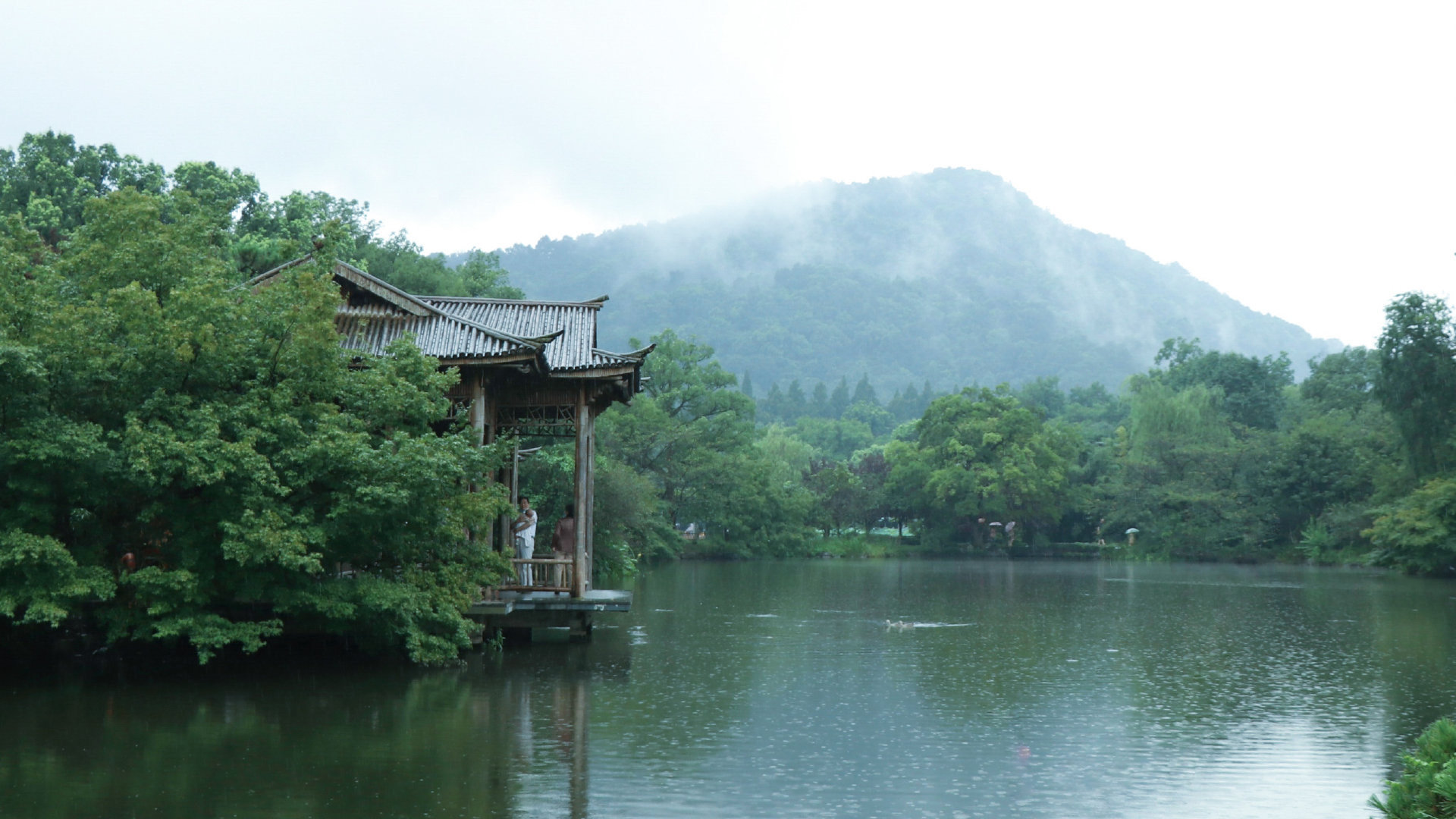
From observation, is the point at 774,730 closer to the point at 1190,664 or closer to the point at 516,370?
the point at 516,370

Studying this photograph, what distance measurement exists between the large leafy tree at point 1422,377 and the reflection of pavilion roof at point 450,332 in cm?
3444

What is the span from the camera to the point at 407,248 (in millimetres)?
50906

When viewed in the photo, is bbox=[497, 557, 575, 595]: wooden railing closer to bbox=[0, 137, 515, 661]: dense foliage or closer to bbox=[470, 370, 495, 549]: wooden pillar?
bbox=[470, 370, 495, 549]: wooden pillar

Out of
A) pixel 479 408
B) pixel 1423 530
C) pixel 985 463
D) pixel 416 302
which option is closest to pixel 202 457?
pixel 479 408

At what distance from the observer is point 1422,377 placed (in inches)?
1676

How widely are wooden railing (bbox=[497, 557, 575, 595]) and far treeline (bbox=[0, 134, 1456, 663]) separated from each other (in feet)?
4.10

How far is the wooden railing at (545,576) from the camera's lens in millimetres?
17234

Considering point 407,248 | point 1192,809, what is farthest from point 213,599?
point 407,248

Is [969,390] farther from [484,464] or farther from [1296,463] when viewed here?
[484,464]

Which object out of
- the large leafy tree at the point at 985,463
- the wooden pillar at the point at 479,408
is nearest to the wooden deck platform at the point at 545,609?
the wooden pillar at the point at 479,408

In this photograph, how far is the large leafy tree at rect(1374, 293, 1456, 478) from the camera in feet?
139

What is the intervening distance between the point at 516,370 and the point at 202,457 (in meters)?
4.99

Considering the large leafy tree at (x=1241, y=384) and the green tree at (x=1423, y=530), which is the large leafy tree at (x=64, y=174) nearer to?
the green tree at (x=1423, y=530)

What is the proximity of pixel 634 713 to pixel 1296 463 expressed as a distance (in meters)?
51.1
